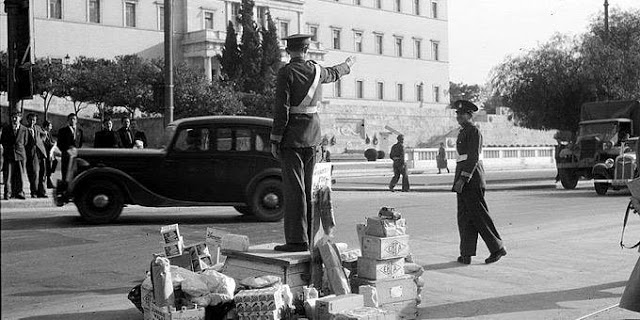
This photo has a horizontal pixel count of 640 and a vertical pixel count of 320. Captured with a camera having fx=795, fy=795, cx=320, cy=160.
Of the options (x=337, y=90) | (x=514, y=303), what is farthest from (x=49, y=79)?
(x=514, y=303)

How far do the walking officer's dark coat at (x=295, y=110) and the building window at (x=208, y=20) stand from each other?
246 ft

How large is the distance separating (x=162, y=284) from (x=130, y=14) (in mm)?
74754

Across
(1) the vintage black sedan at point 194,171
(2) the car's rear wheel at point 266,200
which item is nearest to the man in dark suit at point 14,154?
(1) the vintage black sedan at point 194,171

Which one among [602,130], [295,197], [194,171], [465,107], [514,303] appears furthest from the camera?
[602,130]

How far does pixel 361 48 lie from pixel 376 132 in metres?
21.5

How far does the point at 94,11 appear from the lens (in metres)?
73.9

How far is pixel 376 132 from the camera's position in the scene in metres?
78.4

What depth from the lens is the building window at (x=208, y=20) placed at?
8000 cm

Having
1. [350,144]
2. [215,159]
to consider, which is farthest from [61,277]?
[350,144]

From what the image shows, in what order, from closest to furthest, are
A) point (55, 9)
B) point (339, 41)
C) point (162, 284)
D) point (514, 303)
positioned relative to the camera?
point (162, 284) → point (514, 303) → point (55, 9) → point (339, 41)

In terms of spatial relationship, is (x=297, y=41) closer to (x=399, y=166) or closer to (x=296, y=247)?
(x=296, y=247)

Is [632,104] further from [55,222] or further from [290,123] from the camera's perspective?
[290,123]

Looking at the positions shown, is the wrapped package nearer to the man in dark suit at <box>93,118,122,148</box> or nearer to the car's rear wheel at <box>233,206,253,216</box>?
the car's rear wheel at <box>233,206,253,216</box>

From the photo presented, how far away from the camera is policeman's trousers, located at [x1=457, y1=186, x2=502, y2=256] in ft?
30.6
